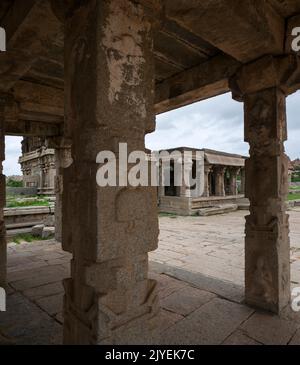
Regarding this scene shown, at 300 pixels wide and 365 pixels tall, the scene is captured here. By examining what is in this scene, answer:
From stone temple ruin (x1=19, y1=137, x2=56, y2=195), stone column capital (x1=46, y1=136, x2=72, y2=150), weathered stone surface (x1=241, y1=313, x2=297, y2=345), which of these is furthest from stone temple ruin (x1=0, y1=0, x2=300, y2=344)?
stone temple ruin (x1=19, y1=137, x2=56, y2=195)

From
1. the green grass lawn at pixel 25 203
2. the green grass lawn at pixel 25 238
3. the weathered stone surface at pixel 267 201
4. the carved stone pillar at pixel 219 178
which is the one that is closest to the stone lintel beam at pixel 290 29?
the weathered stone surface at pixel 267 201

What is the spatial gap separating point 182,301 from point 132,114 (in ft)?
9.01

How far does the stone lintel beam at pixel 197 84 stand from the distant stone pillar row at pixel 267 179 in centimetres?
29

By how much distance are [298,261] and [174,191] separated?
12588 mm

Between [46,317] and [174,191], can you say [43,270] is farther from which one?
[174,191]

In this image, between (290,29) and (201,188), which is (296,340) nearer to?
(290,29)

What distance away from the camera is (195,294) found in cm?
357

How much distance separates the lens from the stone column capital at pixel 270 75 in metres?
2.82

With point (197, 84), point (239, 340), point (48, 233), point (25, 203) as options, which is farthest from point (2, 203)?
point (25, 203)

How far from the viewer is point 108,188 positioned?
4.82 feet

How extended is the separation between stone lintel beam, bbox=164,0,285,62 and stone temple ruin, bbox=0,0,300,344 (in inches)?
0.5
